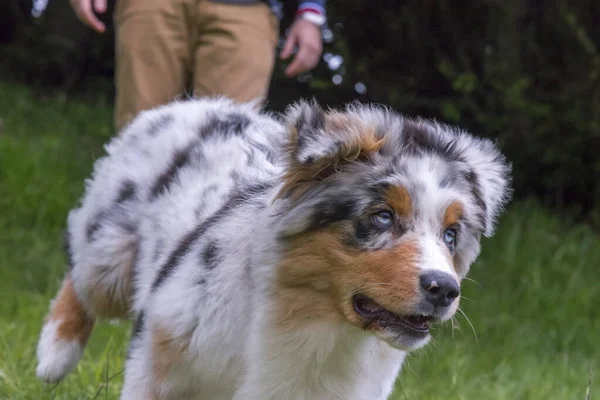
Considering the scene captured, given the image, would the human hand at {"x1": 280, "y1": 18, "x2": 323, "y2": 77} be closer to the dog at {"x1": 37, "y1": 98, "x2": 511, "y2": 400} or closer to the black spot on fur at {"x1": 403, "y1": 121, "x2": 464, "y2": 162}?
the dog at {"x1": 37, "y1": 98, "x2": 511, "y2": 400}

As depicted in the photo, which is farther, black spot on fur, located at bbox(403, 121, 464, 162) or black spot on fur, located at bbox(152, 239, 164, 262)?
black spot on fur, located at bbox(152, 239, 164, 262)

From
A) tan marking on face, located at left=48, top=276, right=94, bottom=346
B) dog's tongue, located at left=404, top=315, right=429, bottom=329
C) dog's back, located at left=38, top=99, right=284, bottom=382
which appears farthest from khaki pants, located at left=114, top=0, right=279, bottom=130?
dog's tongue, located at left=404, top=315, right=429, bottom=329

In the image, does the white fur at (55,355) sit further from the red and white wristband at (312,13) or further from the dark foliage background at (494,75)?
the dark foliage background at (494,75)

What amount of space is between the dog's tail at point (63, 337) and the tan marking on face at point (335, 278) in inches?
60.8

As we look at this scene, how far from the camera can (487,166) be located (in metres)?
3.38

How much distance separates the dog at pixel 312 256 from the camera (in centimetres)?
292

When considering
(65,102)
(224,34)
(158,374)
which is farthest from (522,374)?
(65,102)

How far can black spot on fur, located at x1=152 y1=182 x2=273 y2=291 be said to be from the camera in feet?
11.4

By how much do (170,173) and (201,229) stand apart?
53 cm

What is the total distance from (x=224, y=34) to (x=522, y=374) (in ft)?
8.87

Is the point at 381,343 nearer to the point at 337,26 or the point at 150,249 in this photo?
the point at 150,249

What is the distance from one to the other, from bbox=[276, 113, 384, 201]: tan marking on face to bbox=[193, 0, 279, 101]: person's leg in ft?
5.86

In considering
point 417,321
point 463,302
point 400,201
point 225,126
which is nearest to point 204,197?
point 225,126

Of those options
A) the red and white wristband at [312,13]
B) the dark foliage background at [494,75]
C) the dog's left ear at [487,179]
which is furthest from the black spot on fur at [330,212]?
the dark foliage background at [494,75]
